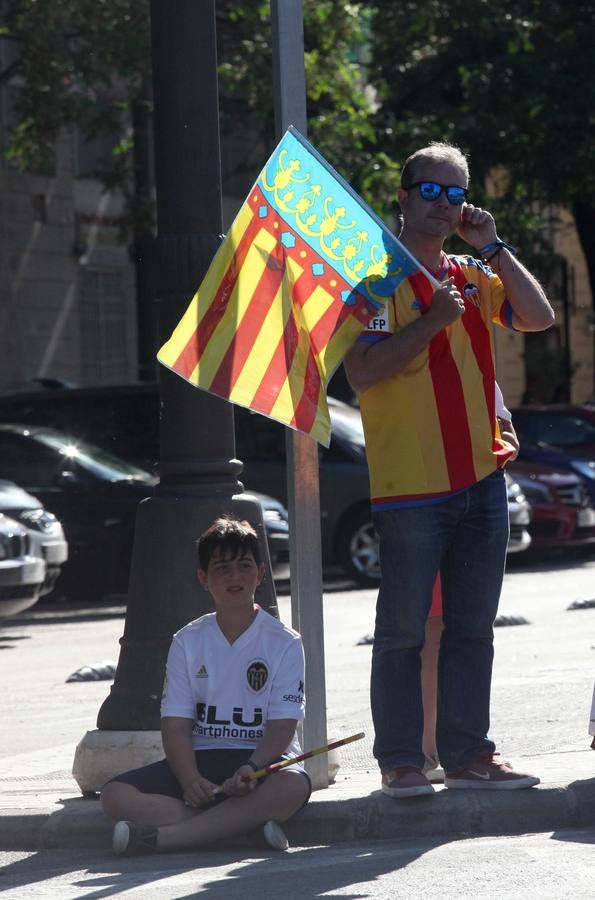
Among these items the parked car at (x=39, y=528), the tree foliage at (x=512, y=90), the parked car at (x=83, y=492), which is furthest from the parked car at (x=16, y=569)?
the tree foliage at (x=512, y=90)

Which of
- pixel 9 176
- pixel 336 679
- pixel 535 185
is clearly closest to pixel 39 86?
pixel 9 176

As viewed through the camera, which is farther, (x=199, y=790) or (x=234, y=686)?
(x=234, y=686)

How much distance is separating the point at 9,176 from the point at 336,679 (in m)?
17.7

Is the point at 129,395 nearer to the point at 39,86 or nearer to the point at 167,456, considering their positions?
the point at 39,86

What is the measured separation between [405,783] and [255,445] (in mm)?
12089

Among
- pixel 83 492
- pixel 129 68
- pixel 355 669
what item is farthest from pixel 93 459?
pixel 355 669

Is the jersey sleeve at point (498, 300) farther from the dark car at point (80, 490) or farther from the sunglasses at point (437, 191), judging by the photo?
the dark car at point (80, 490)

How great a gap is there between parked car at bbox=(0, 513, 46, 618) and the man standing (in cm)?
818

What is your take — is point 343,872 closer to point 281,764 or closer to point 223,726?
point 281,764

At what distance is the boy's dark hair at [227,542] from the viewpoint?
5891 millimetres

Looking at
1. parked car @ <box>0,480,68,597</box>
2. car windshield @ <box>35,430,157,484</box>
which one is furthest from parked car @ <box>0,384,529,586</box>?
parked car @ <box>0,480,68,597</box>

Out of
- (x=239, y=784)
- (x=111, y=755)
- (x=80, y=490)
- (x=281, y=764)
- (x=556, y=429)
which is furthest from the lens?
(x=556, y=429)

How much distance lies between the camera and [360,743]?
24.8 ft

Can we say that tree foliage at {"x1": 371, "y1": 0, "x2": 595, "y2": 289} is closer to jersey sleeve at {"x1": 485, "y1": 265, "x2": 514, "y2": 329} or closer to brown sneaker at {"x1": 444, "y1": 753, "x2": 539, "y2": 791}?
jersey sleeve at {"x1": 485, "y1": 265, "x2": 514, "y2": 329}
